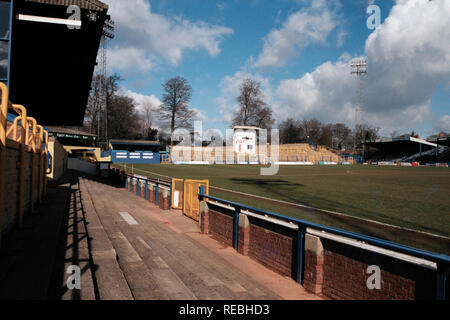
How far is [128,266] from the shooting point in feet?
21.8

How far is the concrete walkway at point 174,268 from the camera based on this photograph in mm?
5438

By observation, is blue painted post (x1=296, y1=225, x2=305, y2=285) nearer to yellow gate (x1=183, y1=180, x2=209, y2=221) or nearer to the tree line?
yellow gate (x1=183, y1=180, x2=209, y2=221)

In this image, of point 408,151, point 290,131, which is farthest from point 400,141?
point 290,131

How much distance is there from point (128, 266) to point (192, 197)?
6019 millimetres

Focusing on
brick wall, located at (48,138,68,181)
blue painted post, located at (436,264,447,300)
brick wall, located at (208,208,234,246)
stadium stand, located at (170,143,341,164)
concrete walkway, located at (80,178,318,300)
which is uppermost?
stadium stand, located at (170,143,341,164)

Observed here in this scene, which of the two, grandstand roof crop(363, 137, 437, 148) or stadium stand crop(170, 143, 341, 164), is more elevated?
grandstand roof crop(363, 137, 437, 148)

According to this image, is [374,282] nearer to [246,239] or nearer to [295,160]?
[246,239]

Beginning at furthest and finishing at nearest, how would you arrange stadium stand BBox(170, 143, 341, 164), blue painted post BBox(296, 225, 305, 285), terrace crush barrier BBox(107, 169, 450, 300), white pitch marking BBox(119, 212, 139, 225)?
stadium stand BBox(170, 143, 341, 164) < white pitch marking BBox(119, 212, 139, 225) < blue painted post BBox(296, 225, 305, 285) < terrace crush barrier BBox(107, 169, 450, 300)

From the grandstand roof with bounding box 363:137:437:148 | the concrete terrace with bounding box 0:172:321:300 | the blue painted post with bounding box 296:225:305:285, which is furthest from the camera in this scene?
the grandstand roof with bounding box 363:137:437:148

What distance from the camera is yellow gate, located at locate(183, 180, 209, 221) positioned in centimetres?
1193

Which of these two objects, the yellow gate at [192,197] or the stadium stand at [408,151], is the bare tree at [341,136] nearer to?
the stadium stand at [408,151]

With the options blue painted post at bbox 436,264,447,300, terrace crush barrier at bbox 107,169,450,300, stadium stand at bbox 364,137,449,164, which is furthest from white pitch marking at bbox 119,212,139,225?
stadium stand at bbox 364,137,449,164
